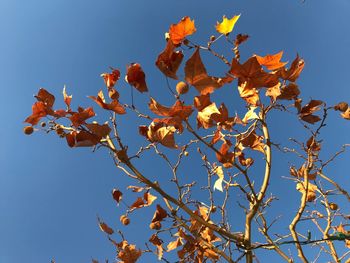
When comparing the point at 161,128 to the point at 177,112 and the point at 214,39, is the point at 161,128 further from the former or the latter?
the point at 214,39

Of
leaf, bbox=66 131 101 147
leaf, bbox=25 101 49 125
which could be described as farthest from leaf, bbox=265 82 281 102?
leaf, bbox=25 101 49 125

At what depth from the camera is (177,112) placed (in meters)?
0.88

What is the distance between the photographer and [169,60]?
87cm

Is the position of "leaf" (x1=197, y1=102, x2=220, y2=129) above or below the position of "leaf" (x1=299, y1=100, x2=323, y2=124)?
below

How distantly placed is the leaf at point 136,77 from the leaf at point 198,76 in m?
0.19

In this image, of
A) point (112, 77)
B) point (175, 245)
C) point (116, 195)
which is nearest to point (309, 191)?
point (175, 245)

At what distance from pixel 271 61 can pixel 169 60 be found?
0.31m

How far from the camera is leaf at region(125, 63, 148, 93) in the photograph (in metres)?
0.98

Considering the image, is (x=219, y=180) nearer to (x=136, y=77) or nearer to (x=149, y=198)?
(x=149, y=198)

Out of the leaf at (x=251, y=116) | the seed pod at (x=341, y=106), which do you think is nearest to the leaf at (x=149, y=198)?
the leaf at (x=251, y=116)

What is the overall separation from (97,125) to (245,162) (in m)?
0.91

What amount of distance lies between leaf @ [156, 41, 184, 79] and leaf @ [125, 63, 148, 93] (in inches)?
5.3

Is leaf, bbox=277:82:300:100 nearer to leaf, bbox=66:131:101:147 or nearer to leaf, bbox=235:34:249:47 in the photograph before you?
leaf, bbox=235:34:249:47

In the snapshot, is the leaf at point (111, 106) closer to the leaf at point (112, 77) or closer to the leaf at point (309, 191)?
the leaf at point (112, 77)
